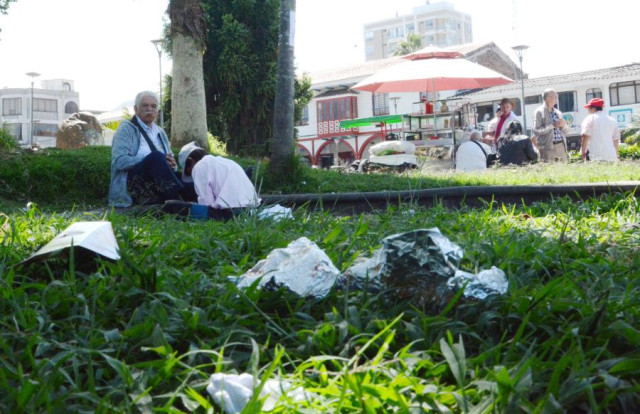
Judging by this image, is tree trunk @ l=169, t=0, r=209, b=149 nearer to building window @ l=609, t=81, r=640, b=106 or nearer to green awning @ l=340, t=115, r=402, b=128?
green awning @ l=340, t=115, r=402, b=128

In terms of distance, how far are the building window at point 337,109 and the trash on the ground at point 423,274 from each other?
50.0m

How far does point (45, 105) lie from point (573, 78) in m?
66.5

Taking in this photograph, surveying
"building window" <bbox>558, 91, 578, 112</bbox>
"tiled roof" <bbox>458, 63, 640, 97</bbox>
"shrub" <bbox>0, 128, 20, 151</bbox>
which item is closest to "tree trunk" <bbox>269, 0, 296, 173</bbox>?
"shrub" <bbox>0, 128, 20, 151</bbox>

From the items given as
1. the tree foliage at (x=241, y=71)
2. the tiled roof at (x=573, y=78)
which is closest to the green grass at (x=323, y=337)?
the tree foliage at (x=241, y=71)

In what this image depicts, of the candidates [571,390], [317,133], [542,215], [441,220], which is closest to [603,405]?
[571,390]

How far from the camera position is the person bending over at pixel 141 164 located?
6.49m

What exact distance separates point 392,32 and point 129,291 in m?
142

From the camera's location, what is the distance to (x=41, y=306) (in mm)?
2500

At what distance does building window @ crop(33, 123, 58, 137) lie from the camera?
268ft

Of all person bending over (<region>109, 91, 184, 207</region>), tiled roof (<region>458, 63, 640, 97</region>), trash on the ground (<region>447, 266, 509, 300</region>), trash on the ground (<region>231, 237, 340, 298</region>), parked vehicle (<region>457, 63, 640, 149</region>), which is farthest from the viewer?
parked vehicle (<region>457, 63, 640, 149</region>)

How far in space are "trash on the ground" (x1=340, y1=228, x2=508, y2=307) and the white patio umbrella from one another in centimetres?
1434

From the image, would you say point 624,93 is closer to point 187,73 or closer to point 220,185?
point 187,73

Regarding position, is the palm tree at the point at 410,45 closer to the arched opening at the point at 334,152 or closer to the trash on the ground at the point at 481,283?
the arched opening at the point at 334,152

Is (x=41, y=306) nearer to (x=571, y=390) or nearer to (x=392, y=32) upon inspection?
(x=571, y=390)
